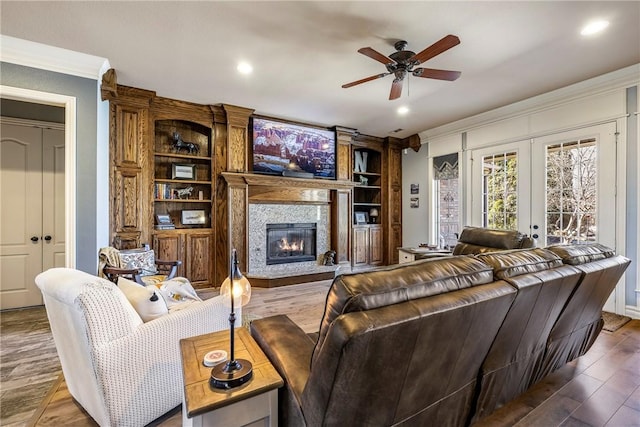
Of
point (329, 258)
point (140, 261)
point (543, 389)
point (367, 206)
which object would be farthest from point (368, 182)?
point (543, 389)

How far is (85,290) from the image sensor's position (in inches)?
54.4

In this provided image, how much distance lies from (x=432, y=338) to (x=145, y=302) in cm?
159

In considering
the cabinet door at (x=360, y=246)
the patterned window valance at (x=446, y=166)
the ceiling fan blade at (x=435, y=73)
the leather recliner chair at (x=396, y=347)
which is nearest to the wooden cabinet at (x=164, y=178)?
the cabinet door at (x=360, y=246)

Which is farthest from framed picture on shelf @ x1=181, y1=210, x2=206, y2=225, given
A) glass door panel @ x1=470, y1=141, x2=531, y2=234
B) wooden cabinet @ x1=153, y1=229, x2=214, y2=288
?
glass door panel @ x1=470, y1=141, x2=531, y2=234

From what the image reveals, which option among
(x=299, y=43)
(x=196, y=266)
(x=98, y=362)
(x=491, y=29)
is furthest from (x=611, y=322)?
(x=196, y=266)

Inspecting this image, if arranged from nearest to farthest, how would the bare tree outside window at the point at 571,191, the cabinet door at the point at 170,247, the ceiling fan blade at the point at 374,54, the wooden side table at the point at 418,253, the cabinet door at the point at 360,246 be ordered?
1. the ceiling fan blade at the point at 374,54
2. the bare tree outside window at the point at 571,191
3. the cabinet door at the point at 170,247
4. the wooden side table at the point at 418,253
5. the cabinet door at the point at 360,246

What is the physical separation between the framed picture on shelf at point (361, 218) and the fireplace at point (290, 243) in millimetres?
1152

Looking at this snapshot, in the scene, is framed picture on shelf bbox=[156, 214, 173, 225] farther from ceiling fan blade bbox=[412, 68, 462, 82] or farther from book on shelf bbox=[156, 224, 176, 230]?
ceiling fan blade bbox=[412, 68, 462, 82]

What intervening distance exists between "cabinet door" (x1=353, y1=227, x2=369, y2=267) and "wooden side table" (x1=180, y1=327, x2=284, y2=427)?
473cm

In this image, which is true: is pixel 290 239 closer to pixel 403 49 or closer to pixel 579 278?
pixel 403 49

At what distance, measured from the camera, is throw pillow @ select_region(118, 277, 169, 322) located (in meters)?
1.68

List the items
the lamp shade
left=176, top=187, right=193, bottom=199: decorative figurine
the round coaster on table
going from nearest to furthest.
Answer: the round coaster on table, the lamp shade, left=176, top=187, right=193, bottom=199: decorative figurine

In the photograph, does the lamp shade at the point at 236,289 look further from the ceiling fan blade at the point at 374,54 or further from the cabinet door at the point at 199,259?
the cabinet door at the point at 199,259

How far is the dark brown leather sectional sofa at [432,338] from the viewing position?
90 cm
